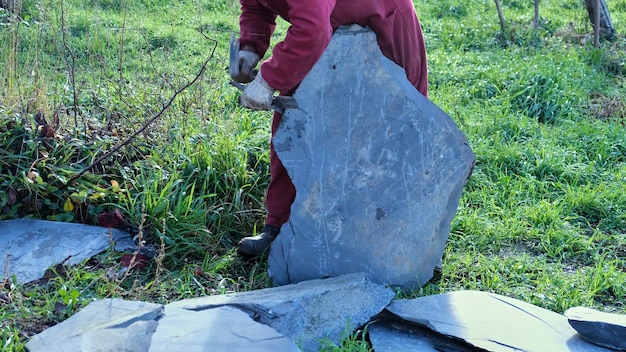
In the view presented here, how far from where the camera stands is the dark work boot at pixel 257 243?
384 centimetres

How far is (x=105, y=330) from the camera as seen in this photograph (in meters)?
2.86

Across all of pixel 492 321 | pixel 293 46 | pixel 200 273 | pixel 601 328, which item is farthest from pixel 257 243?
pixel 601 328

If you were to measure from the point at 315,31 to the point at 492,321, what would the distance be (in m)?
1.43

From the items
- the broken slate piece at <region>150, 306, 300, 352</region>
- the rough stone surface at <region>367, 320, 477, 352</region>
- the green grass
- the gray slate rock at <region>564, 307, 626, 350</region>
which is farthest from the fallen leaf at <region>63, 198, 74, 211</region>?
the gray slate rock at <region>564, 307, 626, 350</region>

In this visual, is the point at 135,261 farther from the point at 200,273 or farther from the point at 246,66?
the point at 246,66

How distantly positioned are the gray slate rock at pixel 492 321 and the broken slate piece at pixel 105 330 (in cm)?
102

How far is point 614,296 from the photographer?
150 inches

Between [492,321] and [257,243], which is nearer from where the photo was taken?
[492,321]

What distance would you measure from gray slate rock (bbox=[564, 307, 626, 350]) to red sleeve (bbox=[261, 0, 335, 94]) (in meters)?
1.55

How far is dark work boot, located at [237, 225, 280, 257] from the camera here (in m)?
3.84

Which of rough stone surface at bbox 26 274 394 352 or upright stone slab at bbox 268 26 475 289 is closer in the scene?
rough stone surface at bbox 26 274 394 352

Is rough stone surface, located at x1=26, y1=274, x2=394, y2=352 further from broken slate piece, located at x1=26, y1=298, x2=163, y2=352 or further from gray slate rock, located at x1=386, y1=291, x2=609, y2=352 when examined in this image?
gray slate rock, located at x1=386, y1=291, x2=609, y2=352

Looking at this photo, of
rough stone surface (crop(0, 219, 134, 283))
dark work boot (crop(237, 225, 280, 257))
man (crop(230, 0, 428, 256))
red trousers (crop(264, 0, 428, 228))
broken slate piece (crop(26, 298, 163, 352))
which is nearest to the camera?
broken slate piece (crop(26, 298, 163, 352))

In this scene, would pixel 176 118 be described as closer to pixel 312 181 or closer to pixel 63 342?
pixel 312 181
